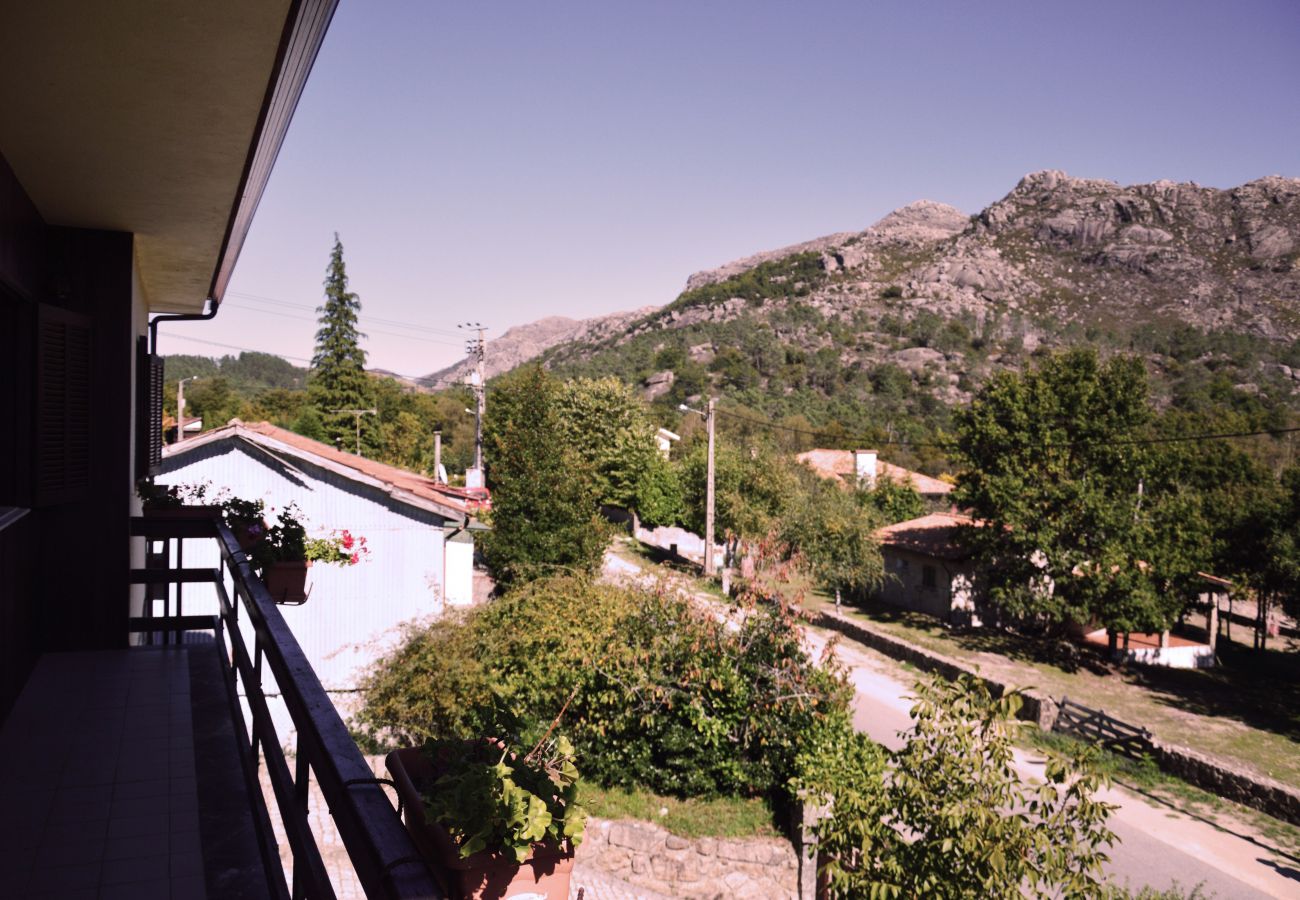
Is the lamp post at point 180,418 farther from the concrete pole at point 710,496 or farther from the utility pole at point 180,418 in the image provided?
the concrete pole at point 710,496

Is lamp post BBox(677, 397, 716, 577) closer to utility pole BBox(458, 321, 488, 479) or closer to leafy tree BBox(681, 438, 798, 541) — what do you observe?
leafy tree BBox(681, 438, 798, 541)

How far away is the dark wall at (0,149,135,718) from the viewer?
441 cm

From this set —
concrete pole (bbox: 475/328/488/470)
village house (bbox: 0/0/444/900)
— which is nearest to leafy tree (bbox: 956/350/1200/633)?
concrete pole (bbox: 475/328/488/470)

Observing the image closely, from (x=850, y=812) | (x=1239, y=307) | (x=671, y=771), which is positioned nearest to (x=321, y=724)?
(x=850, y=812)

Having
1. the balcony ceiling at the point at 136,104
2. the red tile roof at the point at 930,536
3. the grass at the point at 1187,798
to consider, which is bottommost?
the grass at the point at 1187,798

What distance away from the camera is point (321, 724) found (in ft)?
4.94

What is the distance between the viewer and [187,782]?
10.9 ft

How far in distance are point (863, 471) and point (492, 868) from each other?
42.9m

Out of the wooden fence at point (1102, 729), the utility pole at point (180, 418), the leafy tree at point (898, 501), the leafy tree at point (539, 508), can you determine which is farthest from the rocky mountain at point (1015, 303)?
the wooden fence at point (1102, 729)

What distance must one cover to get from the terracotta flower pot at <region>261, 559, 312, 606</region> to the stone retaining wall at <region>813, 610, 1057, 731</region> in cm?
Result: 1247

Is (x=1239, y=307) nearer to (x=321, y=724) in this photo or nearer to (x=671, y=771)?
(x=671, y=771)

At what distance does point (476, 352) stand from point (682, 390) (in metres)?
53.5

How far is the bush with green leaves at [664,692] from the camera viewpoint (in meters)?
10.8

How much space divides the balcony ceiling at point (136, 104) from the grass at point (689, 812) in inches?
309
